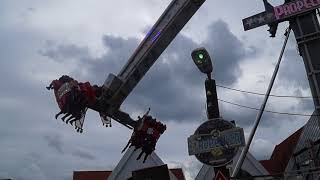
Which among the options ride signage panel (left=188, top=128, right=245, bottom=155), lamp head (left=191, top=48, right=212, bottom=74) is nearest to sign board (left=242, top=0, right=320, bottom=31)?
lamp head (left=191, top=48, right=212, bottom=74)

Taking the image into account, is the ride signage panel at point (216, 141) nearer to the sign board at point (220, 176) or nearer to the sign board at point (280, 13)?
the sign board at point (220, 176)

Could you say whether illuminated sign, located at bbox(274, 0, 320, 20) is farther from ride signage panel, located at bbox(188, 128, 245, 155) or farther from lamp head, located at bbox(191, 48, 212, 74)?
ride signage panel, located at bbox(188, 128, 245, 155)

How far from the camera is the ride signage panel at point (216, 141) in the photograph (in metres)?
8.26

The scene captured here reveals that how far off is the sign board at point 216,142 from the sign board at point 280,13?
44.8ft

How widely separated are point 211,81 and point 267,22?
13.1 meters

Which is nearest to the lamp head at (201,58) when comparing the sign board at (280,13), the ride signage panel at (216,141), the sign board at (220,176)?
the ride signage panel at (216,141)

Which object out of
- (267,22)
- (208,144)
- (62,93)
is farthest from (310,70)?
(208,144)

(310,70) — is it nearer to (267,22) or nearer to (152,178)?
(267,22)

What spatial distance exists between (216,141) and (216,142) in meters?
0.02

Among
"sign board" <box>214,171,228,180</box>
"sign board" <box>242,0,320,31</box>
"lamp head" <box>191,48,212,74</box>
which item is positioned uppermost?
"sign board" <box>242,0,320,31</box>

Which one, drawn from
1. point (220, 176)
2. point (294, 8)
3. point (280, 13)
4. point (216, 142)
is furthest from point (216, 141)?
point (294, 8)

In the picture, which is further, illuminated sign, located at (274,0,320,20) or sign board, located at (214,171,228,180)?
illuminated sign, located at (274,0,320,20)

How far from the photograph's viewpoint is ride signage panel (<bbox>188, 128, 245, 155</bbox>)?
8258 millimetres

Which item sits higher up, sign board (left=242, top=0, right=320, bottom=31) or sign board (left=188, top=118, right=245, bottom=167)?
sign board (left=242, top=0, right=320, bottom=31)
